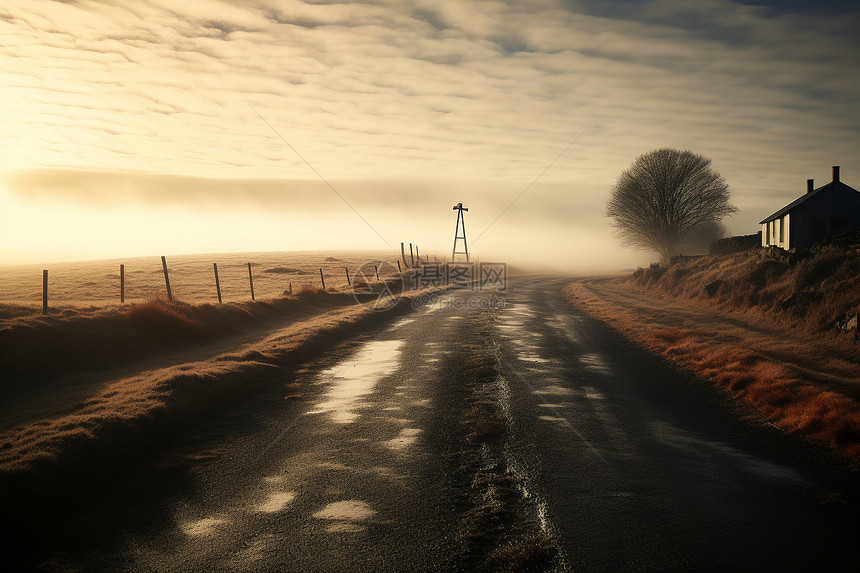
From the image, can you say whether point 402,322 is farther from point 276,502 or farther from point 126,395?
point 276,502

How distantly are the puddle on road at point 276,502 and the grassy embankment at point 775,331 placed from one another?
7691 millimetres

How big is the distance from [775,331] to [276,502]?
18.5m

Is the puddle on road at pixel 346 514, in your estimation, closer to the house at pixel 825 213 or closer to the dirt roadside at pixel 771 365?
the dirt roadside at pixel 771 365

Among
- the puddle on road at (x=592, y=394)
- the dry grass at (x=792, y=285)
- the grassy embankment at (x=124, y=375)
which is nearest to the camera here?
the grassy embankment at (x=124, y=375)

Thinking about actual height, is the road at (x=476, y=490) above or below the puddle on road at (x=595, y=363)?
below

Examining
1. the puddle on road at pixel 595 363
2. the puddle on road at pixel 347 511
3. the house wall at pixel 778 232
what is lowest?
the puddle on road at pixel 347 511

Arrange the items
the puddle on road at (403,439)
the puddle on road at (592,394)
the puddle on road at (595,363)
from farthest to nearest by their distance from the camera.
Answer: the puddle on road at (595,363) → the puddle on road at (592,394) → the puddle on road at (403,439)

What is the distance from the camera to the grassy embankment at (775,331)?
9.79 m

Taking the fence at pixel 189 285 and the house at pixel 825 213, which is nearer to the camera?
the fence at pixel 189 285

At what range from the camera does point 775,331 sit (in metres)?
18.9

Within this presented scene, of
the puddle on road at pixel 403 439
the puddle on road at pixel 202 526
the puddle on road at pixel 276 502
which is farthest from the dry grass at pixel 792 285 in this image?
the puddle on road at pixel 202 526

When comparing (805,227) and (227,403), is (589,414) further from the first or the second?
(805,227)

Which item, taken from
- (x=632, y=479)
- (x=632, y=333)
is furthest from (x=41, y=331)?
(x=632, y=333)

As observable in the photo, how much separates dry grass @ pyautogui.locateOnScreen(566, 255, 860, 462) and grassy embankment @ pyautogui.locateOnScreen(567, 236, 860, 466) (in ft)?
0.08
